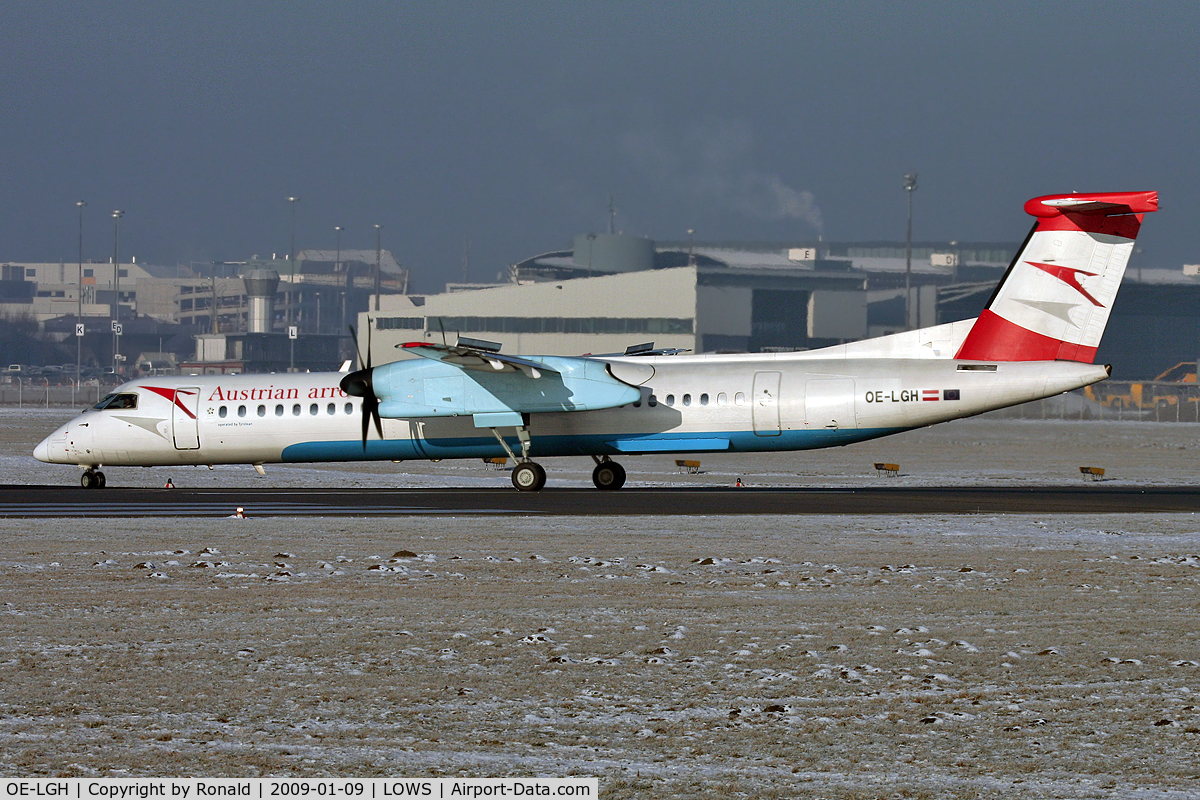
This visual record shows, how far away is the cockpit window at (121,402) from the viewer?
3181 cm

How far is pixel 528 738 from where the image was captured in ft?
27.3

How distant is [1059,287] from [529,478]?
1247 cm

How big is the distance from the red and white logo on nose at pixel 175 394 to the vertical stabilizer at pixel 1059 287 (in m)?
18.6

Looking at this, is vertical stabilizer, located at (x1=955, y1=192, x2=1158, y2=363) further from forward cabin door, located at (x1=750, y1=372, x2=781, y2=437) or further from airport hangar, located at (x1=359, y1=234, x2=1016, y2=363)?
airport hangar, located at (x1=359, y1=234, x2=1016, y2=363)

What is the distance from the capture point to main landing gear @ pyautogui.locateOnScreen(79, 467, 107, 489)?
31641mm

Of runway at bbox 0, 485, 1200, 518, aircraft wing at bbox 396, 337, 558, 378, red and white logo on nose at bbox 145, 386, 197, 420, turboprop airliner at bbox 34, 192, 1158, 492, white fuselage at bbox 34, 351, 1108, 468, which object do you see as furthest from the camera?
red and white logo on nose at bbox 145, 386, 197, 420

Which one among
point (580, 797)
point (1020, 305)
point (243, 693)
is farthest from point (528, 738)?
point (1020, 305)

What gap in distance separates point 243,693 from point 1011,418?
6912 cm

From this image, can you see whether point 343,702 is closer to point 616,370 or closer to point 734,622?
point 734,622

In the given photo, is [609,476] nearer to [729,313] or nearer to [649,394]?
[649,394]

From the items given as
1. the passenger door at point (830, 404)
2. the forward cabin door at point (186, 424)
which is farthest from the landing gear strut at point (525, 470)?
the forward cabin door at point (186, 424)

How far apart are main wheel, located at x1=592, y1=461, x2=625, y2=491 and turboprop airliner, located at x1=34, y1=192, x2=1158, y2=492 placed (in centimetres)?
4

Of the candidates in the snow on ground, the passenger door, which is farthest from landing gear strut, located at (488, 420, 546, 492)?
the passenger door

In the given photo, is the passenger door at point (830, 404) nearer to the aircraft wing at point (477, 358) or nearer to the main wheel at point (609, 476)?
the main wheel at point (609, 476)
